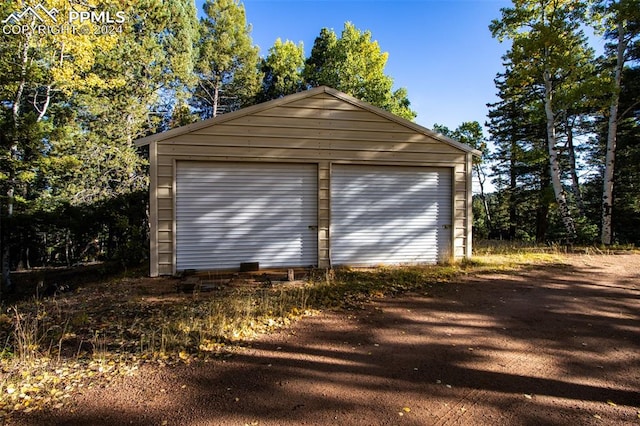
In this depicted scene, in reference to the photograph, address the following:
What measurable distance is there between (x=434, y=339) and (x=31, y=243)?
13.6 metres

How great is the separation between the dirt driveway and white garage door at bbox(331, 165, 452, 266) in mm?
2865

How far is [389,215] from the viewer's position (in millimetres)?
7391

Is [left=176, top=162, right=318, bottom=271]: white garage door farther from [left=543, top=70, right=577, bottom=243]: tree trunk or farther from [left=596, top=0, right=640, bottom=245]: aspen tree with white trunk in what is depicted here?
[left=596, top=0, right=640, bottom=245]: aspen tree with white trunk

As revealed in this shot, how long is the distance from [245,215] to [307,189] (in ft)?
4.55

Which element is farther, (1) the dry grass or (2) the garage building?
(2) the garage building

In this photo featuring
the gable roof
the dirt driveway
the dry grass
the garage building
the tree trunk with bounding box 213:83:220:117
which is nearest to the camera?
the dirt driveway

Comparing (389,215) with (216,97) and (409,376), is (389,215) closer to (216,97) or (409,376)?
(409,376)

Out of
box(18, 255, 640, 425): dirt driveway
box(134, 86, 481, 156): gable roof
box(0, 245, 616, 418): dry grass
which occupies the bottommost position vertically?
box(18, 255, 640, 425): dirt driveway

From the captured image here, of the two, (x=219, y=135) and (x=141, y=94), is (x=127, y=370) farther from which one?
(x=141, y=94)

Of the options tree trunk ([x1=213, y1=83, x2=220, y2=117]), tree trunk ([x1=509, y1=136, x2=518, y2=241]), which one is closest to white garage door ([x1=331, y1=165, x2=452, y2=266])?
tree trunk ([x1=213, y1=83, x2=220, y2=117])

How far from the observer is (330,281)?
580 centimetres

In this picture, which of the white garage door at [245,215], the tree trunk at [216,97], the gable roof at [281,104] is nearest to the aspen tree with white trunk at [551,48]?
the gable roof at [281,104]

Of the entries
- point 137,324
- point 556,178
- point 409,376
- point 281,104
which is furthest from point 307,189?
point 556,178

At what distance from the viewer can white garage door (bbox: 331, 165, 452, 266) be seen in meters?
7.19
